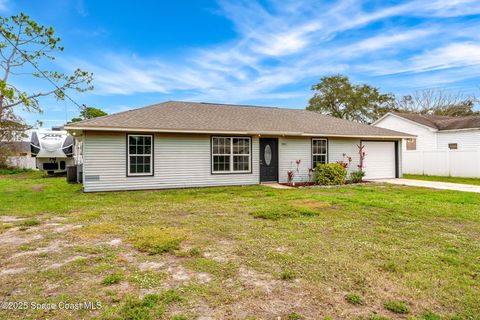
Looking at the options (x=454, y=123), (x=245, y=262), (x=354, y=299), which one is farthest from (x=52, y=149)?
(x=454, y=123)

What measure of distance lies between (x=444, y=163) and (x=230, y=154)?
12.7 m

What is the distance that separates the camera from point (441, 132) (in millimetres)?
18594

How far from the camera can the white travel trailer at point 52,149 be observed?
16672mm

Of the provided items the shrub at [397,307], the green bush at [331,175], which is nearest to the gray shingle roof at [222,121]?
the green bush at [331,175]

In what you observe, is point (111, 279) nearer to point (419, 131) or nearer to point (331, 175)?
point (331, 175)

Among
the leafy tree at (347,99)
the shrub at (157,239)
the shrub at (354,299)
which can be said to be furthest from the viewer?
the leafy tree at (347,99)

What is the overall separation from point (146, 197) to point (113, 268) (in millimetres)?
5778

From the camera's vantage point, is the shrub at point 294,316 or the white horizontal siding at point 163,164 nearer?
the shrub at point 294,316

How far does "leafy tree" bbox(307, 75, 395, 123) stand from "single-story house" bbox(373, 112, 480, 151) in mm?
11263

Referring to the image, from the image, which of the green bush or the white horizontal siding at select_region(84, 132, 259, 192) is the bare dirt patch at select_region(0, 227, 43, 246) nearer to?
the white horizontal siding at select_region(84, 132, 259, 192)

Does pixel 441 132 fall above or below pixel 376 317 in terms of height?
above

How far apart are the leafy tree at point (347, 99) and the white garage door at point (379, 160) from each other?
1947cm

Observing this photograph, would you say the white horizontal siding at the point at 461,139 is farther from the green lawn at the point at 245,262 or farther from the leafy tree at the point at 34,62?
the leafy tree at the point at 34,62

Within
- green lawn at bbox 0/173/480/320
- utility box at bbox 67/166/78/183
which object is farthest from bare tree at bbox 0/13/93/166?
utility box at bbox 67/166/78/183
